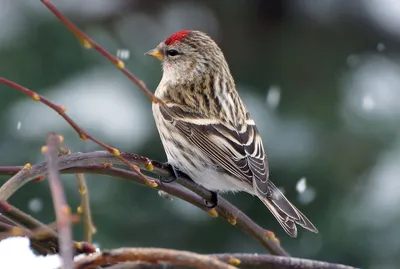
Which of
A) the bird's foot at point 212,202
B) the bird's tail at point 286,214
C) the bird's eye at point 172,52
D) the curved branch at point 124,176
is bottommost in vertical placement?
the curved branch at point 124,176

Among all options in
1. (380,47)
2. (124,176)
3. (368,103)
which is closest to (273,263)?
(124,176)

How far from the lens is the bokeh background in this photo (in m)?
3.06

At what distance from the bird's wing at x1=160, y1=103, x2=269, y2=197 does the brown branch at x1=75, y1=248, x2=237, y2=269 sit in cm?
141

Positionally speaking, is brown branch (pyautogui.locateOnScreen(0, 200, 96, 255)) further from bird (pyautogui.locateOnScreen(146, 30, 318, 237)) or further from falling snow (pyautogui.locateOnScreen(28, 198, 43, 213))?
falling snow (pyautogui.locateOnScreen(28, 198, 43, 213))

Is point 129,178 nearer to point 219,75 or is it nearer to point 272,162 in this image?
point 219,75

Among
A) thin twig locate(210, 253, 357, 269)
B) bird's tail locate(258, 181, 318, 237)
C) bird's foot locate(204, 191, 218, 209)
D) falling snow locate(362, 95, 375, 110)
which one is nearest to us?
thin twig locate(210, 253, 357, 269)

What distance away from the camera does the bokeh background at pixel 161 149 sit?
3062 millimetres

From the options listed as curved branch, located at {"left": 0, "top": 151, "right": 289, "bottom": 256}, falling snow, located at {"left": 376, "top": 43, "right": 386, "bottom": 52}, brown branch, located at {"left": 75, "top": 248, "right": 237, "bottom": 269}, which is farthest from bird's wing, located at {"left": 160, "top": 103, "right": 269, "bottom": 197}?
falling snow, located at {"left": 376, "top": 43, "right": 386, "bottom": 52}

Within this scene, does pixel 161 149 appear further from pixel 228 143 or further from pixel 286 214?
pixel 286 214

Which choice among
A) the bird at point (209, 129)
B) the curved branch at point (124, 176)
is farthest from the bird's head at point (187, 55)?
the curved branch at point (124, 176)

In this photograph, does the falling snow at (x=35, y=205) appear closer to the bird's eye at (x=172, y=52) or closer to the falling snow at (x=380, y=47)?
the bird's eye at (x=172, y=52)

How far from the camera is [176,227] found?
3277 mm

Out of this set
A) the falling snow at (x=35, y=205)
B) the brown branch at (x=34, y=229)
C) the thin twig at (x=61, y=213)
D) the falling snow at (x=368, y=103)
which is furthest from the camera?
the falling snow at (x=368, y=103)

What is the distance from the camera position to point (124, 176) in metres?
1.62
